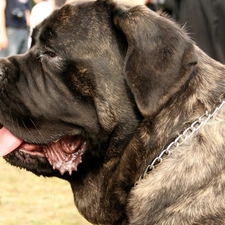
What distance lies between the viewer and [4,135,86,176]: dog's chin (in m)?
3.32

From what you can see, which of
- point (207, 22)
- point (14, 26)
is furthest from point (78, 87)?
point (14, 26)

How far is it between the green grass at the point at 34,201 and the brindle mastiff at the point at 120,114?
204 cm

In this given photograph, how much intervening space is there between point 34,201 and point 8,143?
8.98 ft

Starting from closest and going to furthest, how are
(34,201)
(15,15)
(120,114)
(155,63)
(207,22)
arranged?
1. (155,63)
2. (120,114)
3. (207,22)
4. (34,201)
5. (15,15)

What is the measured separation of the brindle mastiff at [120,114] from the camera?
288 centimetres

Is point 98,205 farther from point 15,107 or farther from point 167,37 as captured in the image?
point 167,37

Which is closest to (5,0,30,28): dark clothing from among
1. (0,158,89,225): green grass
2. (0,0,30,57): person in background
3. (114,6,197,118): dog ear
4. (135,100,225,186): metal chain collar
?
(0,0,30,57): person in background

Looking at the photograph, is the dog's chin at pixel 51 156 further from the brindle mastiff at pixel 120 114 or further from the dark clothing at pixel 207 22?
the dark clothing at pixel 207 22

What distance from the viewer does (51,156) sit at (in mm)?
3365

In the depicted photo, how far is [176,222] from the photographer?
9.23 feet

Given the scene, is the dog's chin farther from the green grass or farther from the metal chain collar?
the green grass

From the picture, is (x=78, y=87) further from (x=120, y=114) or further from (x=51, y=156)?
(x=51, y=156)

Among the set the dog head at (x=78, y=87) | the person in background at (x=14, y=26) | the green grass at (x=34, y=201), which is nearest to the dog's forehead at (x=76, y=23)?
the dog head at (x=78, y=87)

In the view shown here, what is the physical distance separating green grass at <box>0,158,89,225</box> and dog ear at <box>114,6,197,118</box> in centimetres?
259
